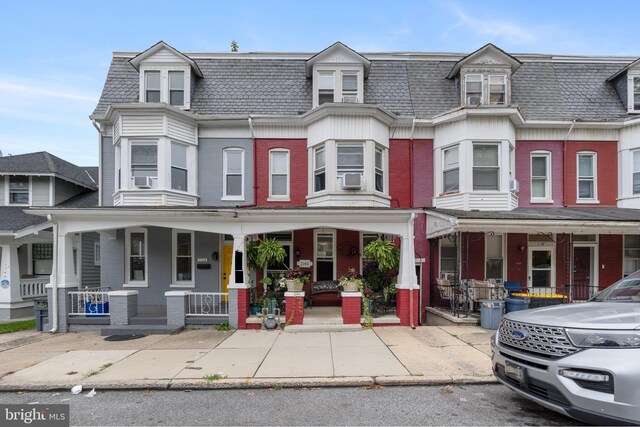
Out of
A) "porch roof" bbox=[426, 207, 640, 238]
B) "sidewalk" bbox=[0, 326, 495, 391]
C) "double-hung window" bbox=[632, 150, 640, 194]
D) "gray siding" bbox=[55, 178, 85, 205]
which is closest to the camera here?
"sidewalk" bbox=[0, 326, 495, 391]

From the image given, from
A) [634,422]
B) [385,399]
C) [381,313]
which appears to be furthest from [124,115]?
[634,422]

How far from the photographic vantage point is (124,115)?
11273 mm

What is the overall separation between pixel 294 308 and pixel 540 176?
391 inches

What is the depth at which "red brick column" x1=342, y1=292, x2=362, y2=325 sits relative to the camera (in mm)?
9320

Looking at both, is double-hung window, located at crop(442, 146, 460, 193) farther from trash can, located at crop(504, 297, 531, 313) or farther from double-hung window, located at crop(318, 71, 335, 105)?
double-hung window, located at crop(318, 71, 335, 105)

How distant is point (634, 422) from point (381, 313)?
278 inches

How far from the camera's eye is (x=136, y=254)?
12.0 metres

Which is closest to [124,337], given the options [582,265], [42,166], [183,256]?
[183,256]

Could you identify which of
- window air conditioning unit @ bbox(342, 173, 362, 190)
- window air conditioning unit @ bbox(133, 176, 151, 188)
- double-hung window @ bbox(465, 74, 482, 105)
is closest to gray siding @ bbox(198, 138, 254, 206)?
window air conditioning unit @ bbox(133, 176, 151, 188)

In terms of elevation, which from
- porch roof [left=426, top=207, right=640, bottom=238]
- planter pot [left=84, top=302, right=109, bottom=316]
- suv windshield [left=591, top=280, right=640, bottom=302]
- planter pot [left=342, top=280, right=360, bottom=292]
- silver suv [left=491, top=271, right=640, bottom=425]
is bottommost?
planter pot [left=84, top=302, right=109, bottom=316]

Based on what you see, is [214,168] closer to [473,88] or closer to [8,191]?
[8,191]

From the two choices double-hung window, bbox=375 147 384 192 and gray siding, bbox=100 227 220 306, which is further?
double-hung window, bbox=375 147 384 192

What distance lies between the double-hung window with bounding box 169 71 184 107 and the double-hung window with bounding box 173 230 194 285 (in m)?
4.54

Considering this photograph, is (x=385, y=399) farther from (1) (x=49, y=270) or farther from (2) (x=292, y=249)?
(1) (x=49, y=270)
